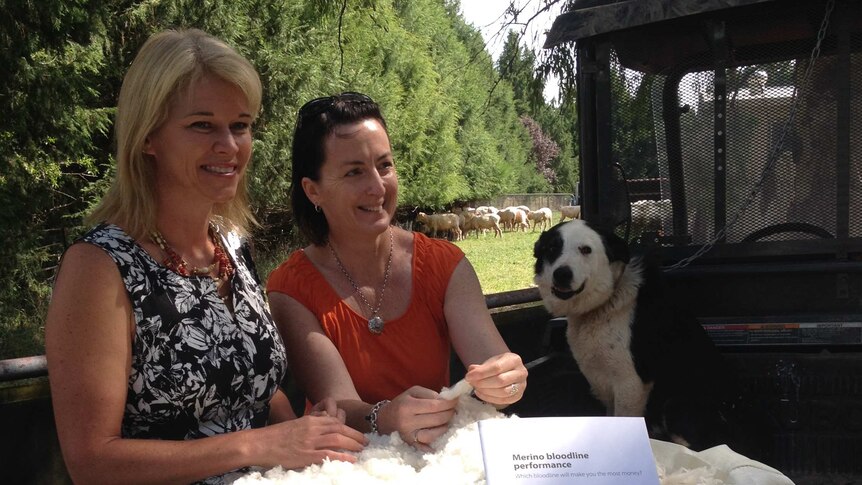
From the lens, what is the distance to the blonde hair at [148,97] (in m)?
1.94

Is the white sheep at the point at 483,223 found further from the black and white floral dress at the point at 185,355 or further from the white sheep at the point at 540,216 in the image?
the black and white floral dress at the point at 185,355

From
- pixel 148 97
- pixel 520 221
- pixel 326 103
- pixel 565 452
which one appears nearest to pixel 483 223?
pixel 520 221

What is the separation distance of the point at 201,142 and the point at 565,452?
1147 millimetres

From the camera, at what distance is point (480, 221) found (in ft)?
113

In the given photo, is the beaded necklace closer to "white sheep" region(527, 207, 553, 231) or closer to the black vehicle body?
the black vehicle body

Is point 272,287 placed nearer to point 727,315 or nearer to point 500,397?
point 500,397

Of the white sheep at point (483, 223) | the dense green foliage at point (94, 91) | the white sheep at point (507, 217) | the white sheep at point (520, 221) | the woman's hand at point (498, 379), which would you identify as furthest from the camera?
the white sheep at point (520, 221)

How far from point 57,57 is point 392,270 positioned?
8.66 metres

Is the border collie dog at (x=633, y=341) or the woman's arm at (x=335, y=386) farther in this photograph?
the border collie dog at (x=633, y=341)

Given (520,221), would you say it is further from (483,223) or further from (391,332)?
(391,332)

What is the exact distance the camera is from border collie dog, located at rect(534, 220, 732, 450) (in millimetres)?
3861

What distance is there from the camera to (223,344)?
2.00 m

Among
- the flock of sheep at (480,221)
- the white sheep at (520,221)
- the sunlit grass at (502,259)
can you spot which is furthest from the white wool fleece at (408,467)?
the white sheep at (520,221)

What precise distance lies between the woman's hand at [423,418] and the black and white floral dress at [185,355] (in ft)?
1.35
